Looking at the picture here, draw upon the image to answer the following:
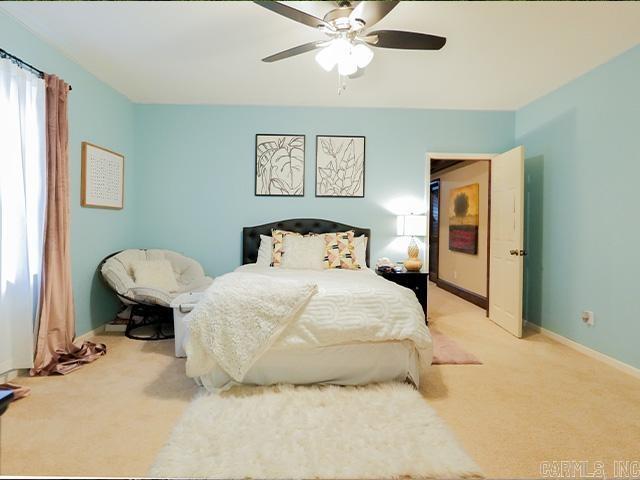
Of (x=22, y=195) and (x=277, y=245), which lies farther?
(x=277, y=245)

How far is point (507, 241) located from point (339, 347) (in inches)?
98.6

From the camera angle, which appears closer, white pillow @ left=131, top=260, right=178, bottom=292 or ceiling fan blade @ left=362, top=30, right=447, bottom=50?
ceiling fan blade @ left=362, top=30, right=447, bottom=50

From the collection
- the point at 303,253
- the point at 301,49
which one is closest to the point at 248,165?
the point at 303,253

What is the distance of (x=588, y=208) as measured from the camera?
3129 millimetres

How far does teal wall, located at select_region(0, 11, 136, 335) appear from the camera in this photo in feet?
9.27

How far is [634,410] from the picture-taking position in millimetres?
2113

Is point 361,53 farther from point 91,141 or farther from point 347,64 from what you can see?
point 91,141

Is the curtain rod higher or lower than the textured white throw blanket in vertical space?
A: higher

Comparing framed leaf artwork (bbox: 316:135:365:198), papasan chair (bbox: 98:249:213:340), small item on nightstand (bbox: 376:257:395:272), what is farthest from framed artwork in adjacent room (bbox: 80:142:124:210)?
small item on nightstand (bbox: 376:257:395:272)

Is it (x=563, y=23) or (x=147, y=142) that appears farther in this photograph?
(x=147, y=142)

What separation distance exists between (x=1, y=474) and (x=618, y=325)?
364cm

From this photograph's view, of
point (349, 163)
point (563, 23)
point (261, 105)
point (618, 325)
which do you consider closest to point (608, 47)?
point (563, 23)

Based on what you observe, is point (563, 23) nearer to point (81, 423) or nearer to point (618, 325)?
point (618, 325)

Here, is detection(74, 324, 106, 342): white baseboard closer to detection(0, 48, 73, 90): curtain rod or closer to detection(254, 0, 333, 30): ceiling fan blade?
detection(0, 48, 73, 90): curtain rod
